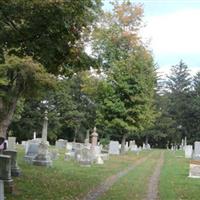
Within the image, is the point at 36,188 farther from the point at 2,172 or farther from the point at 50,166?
the point at 50,166

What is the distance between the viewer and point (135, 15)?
4588cm

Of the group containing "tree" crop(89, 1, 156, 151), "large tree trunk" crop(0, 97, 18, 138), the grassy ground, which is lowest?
the grassy ground

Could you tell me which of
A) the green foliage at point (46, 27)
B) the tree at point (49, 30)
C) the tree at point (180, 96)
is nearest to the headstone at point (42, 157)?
the tree at point (49, 30)

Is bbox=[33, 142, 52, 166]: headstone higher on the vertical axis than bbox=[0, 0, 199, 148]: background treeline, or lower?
lower

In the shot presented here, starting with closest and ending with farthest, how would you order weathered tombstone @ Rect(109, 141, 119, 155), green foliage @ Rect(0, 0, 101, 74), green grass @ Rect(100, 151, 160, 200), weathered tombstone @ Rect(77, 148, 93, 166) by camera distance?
green foliage @ Rect(0, 0, 101, 74), green grass @ Rect(100, 151, 160, 200), weathered tombstone @ Rect(77, 148, 93, 166), weathered tombstone @ Rect(109, 141, 119, 155)

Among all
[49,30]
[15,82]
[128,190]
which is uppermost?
[49,30]

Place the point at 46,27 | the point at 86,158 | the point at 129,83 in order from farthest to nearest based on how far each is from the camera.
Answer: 1. the point at 129,83
2. the point at 86,158
3. the point at 46,27

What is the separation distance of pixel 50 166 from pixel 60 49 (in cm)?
1228

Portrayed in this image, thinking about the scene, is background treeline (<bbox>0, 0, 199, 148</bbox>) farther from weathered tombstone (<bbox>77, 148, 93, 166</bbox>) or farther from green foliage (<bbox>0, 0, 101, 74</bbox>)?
weathered tombstone (<bbox>77, 148, 93, 166</bbox>)

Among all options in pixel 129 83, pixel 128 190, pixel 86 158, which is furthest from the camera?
pixel 129 83

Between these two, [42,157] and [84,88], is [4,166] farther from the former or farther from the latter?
[84,88]

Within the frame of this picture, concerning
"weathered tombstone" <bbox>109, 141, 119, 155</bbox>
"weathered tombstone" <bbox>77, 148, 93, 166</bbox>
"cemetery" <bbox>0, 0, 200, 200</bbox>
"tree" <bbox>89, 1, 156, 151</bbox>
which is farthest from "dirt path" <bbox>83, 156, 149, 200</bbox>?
"tree" <bbox>89, 1, 156, 151</bbox>

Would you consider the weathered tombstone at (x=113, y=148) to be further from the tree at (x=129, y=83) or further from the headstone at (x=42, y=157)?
the headstone at (x=42, y=157)

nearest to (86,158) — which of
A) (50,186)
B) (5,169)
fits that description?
(50,186)
